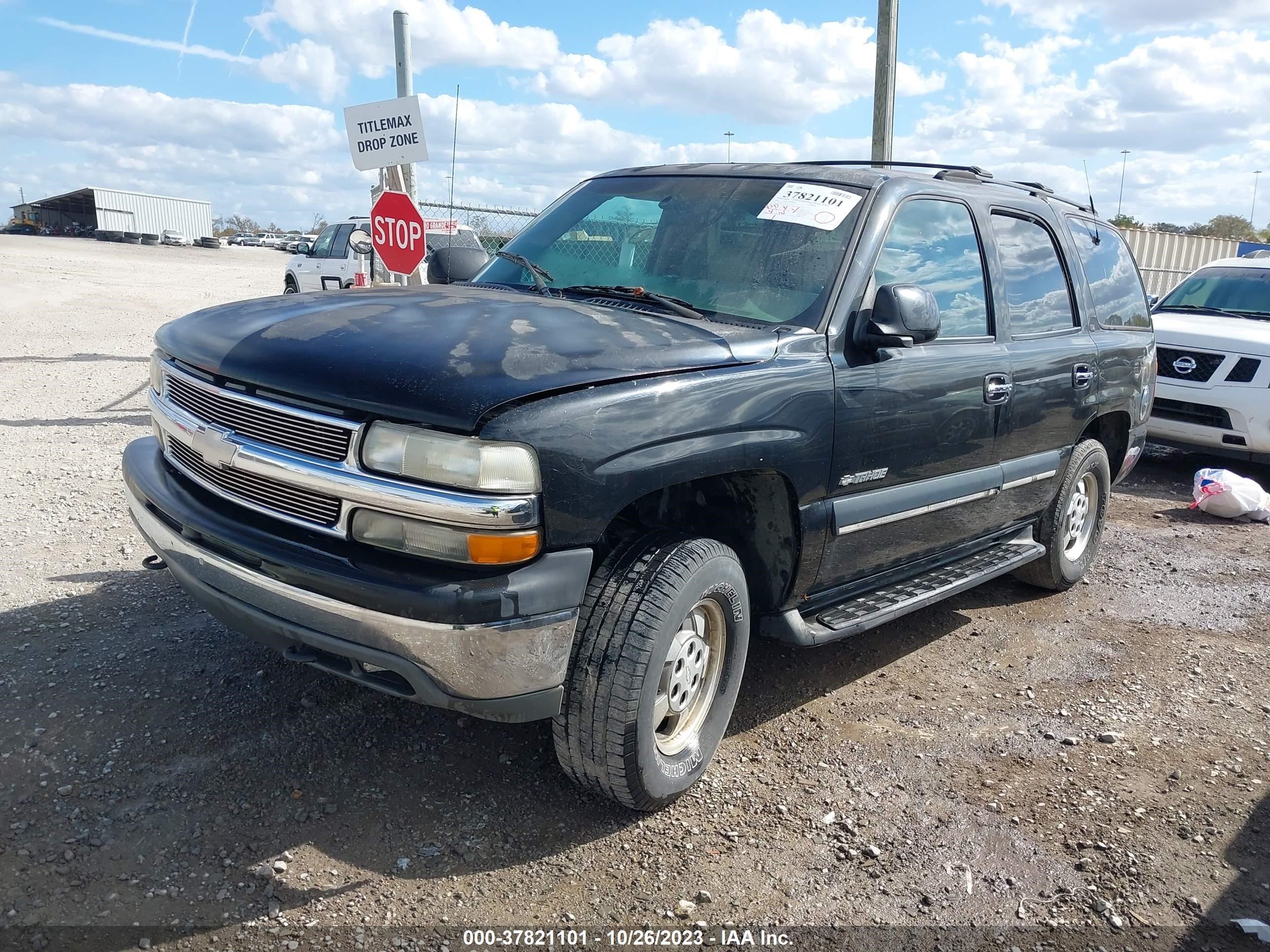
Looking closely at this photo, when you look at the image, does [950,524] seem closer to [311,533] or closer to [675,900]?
[675,900]

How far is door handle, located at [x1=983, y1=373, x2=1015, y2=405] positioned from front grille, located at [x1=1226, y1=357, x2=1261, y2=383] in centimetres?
495

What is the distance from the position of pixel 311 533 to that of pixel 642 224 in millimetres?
1903

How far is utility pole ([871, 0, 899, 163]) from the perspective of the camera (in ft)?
32.1

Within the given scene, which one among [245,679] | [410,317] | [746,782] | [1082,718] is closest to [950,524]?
[1082,718]

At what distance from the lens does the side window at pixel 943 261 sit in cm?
383

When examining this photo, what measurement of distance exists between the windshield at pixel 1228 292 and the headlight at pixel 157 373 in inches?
356

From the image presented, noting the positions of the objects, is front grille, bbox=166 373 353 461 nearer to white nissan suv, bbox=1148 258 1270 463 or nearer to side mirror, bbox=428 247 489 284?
side mirror, bbox=428 247 489 284

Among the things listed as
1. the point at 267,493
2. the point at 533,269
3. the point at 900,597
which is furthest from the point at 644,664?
the point at 533,269

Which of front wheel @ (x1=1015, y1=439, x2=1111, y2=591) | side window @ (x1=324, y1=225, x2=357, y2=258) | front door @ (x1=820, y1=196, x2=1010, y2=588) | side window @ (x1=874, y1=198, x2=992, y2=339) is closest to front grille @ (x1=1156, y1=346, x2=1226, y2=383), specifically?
front wheel @ (x1=1015, y1=439, x2=1111, y2=591)

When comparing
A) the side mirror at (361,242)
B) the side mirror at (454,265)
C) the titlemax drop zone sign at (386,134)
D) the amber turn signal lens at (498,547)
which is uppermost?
the titlemax drop zone sign at (386,134)

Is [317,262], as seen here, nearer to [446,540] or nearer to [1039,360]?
[1039,360]

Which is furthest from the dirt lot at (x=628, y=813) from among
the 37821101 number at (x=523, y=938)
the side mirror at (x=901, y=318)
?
the side mirror at (x=901, y=318)

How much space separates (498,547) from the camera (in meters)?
2.52

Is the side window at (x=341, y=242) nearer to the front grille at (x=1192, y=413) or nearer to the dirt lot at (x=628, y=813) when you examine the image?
the dirt lot at (x=628, y=813)
